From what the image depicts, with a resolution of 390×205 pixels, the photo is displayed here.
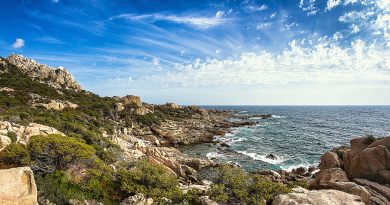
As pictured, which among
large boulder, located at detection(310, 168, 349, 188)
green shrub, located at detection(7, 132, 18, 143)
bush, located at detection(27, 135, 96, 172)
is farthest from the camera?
large boulder, located at detection(310, 168, 349, 188)

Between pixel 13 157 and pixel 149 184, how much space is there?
8.81 meters

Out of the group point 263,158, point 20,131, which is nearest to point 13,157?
point 20,131

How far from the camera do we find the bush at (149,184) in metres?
15.5

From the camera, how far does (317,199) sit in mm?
13047

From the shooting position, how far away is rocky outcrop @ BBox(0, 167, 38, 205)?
11.2 m

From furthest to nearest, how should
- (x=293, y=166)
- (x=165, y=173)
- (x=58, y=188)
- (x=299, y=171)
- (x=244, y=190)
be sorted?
(x=293, y=166) → (x=299, y=171) → (x=165, y=173) → (x=244, y=190) → (x=58, y=188)

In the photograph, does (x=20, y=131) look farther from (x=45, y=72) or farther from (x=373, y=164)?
(x=45, y=72)

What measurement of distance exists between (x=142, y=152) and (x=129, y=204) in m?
21.3

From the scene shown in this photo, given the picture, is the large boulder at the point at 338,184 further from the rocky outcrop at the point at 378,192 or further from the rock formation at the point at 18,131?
the rock formation at the point at 18,131

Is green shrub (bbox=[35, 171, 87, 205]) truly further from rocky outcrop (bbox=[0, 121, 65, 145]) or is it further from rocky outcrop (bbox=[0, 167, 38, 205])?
rocky outcrop (bbox=[0, 121, 65, 145])

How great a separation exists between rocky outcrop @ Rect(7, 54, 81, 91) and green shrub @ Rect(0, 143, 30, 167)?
75235 mm

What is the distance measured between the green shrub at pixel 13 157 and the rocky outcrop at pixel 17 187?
5344mm

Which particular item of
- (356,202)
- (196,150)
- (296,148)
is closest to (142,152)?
(196,150)

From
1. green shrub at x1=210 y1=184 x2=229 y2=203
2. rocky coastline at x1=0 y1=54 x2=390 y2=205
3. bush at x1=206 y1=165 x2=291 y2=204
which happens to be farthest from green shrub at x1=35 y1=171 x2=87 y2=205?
bush at x1=206 y1=165 x2=291 y2=204
